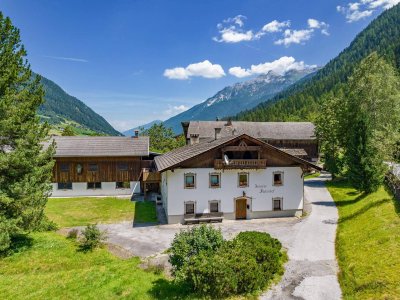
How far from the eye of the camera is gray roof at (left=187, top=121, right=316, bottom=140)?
69562 millimetres

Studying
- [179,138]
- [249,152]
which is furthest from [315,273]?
[179,138]

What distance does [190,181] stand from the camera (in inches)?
1142

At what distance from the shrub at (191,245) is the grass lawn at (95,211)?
14.4 m

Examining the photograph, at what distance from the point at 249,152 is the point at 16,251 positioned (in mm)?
20338

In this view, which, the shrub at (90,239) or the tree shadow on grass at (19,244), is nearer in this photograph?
the tree shadow on grass at (19,244)

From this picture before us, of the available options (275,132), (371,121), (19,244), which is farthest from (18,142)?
(275,132)

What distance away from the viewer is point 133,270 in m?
17.6

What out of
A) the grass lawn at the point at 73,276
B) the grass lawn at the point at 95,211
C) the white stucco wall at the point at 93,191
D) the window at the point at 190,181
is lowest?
the grass lawn at the point at 73,276

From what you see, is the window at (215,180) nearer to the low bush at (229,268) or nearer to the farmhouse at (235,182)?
the farmhouse at (235,182)

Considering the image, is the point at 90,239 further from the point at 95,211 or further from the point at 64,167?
the point at 64,167

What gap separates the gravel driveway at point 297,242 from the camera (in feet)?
51.6

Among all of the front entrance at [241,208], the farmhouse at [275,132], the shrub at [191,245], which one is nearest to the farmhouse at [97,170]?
the front entrance at [241,208]

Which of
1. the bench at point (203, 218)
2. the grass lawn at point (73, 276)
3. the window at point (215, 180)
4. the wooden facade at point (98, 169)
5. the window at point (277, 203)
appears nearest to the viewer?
the grass lawn at point (73, 276)

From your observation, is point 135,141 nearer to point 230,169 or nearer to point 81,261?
point 230,169
